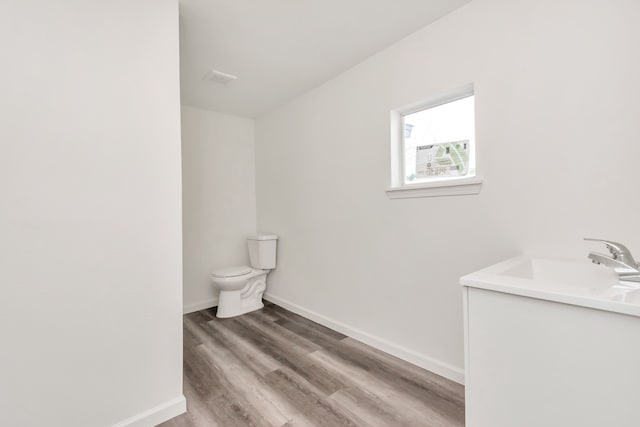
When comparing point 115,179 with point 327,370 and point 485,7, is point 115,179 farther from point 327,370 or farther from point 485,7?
point 485,7

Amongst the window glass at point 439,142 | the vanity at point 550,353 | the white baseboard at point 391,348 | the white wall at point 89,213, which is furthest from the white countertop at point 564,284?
the white wall at point 89,213

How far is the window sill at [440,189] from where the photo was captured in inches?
68.4

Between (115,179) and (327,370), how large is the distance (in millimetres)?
1705

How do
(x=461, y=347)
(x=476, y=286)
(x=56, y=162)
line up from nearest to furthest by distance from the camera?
(x=476, y=286) < (x=56, y=162) < (x=461, y=347)

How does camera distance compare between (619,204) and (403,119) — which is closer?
(619,204)

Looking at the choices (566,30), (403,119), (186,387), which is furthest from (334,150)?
(186,387)

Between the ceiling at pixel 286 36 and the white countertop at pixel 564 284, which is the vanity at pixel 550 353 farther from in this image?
the ceiling at pixel 286 36

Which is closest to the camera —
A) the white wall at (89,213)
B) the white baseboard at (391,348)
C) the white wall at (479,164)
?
the white wall at (89,213)

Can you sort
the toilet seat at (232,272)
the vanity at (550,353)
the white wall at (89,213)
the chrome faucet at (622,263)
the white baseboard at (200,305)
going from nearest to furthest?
the vanity at (550,353)
the chrome faucet at (622,263)
the white wall at (89,213)
the toilet seat at (232,272)
the white baseboard at (200,305)

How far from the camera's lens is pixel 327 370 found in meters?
2.00

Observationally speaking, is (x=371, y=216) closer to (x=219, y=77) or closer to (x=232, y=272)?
(x=232, y=272)

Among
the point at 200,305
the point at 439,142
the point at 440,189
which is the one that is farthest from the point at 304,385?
the point at 200,305

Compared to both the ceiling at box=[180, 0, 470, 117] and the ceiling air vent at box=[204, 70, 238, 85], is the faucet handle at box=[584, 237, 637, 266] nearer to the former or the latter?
the ceiling at box=[180, 0, 470, 117]

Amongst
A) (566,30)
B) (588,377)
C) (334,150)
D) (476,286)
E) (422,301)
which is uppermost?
(566,30)
